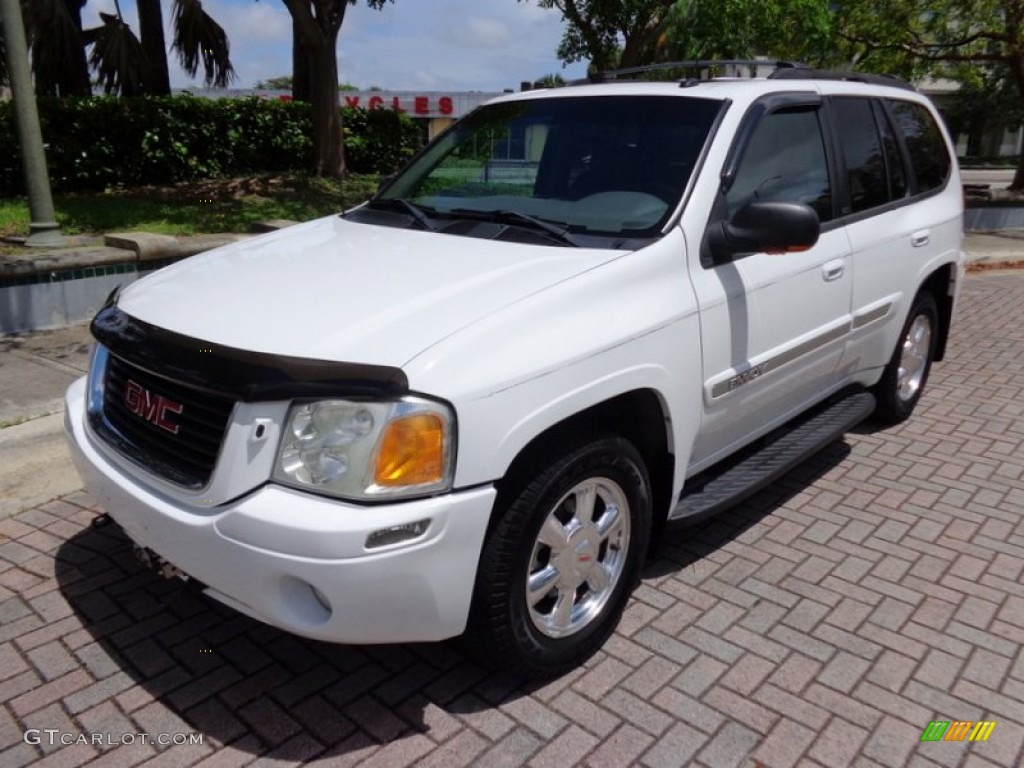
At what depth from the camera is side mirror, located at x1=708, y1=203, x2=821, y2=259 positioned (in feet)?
10.3

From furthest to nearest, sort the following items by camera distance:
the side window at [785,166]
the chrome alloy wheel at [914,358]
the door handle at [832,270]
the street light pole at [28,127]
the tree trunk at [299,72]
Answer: the tree trunk at [299,72], the street light pole at [28,127], the chrome alloy wheel at [914,358], the door handle at [832,270], the side window at [785,166]

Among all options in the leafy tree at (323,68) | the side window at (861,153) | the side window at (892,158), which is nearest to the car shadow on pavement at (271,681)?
the side window at (861,153)

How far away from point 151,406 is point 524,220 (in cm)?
151

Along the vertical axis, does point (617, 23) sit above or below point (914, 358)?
above

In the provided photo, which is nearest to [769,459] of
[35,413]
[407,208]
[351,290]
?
[407,208]

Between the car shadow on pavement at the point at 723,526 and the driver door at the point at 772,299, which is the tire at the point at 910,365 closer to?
the car shadow on pavement at the point at 723,526

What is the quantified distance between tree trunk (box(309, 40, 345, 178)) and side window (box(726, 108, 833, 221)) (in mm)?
9959

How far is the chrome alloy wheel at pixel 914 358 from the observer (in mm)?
5324

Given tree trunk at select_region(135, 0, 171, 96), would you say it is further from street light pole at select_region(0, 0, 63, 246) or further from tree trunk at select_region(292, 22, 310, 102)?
street light pole at select_region(0, 0, 63, 246)

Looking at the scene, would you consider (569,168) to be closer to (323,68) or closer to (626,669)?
(626,669)

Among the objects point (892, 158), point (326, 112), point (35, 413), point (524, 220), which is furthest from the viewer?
point (326, 112)

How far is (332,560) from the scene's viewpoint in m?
2.32

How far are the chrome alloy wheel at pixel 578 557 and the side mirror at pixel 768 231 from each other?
102 cm

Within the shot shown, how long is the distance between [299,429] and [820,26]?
47.1 ft
